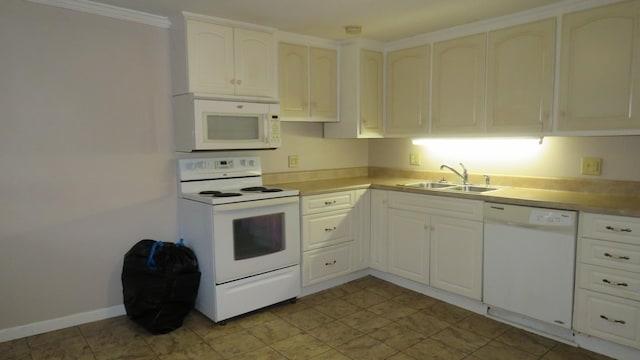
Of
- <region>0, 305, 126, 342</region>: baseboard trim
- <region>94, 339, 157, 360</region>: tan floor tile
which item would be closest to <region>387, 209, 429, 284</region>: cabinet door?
<region>94, 339, 157, 360</region>: tan floor tile

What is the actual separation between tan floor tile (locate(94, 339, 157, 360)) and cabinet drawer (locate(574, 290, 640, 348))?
259 cm

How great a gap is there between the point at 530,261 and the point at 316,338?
1.49m

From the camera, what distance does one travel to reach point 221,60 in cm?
308

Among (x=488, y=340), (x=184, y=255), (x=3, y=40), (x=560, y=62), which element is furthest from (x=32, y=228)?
(x=560, y=62)

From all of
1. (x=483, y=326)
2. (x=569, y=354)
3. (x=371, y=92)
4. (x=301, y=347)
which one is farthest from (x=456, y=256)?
(x=371, y=92)

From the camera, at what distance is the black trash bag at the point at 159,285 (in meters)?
2.79

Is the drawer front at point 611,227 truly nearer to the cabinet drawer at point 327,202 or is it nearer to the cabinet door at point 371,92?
the cabinet drawer at point 327,202

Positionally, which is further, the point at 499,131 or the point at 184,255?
the point at 499,131

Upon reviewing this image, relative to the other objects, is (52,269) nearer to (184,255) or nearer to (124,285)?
(124,285)

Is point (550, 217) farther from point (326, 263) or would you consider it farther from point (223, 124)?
point (223, 124)

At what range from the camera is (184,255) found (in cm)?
294

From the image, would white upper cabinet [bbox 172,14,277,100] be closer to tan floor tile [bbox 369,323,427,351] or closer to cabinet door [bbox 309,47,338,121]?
cabinet door [bbox 309,47,338,121]

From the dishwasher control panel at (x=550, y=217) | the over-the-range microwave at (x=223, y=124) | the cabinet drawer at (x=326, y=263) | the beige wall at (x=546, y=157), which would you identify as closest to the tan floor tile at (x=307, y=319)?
the cabinet drawer at (x=326, y=263)

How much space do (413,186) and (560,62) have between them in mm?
1404
